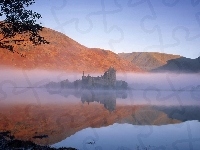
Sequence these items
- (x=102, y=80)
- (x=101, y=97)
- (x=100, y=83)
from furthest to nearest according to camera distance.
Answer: (x=100, y=83) < (x=102, y=80) < (x=101, y=97)

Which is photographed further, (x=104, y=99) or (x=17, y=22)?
(x=104, y=99)

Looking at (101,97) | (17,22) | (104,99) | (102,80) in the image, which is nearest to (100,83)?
(102,80)

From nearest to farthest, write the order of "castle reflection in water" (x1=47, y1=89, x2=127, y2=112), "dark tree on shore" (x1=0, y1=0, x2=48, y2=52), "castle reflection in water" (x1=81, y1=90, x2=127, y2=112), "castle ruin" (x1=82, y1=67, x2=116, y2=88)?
"dark tree on shore" (x1=0, y1=0, x2=48, y2=52) < "castle reflection in water" (x1=81, y1=90, x2=127, y2=112) < "castle reflection in water" (x1=47, y1=89, x2=127, y2=112) < "castle ruin" (x1=82, y1=67, x2=116, y2=88)

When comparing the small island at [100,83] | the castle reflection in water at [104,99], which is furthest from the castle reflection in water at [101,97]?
the small island at [100,83]

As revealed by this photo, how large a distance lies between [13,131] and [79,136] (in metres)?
7.56

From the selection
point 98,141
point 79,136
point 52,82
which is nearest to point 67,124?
point 79,136

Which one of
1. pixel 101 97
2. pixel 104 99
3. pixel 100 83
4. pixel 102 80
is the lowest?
pixel 101 97

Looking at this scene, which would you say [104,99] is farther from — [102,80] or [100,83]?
[100,83]

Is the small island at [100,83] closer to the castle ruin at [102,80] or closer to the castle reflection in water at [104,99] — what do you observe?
the castle ruin at [102,80]

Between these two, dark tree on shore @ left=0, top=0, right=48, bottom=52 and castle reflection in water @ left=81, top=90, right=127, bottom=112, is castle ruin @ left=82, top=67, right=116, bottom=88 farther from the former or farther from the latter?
dark tree on shore @ left=0, top=0, right=48, bottom=52

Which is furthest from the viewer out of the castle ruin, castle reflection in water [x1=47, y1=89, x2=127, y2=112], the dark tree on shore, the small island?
the small island

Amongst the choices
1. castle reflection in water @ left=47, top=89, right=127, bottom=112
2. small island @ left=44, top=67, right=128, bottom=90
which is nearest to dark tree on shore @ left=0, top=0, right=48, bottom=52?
castle reflection in water @ left=47, top=89, right=127, bottom=112

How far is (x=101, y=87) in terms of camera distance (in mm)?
157375

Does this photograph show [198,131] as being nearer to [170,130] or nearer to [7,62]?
[170,130]
